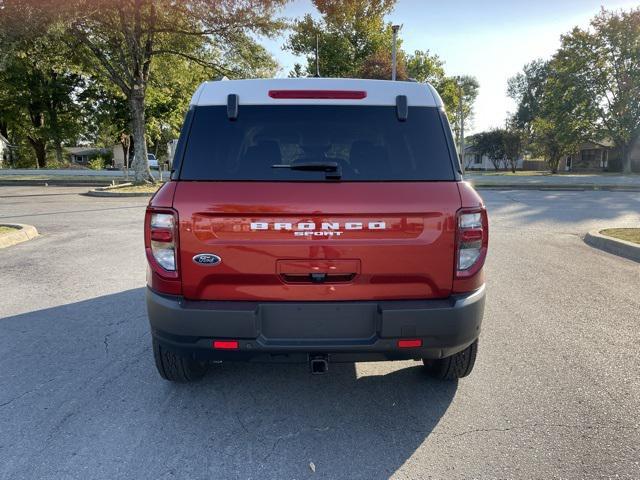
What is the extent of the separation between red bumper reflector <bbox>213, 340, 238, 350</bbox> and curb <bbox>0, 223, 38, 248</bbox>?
7.68 meters

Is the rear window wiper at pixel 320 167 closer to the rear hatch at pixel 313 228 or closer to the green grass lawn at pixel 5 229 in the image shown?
the rear hatch at pixel 313 228

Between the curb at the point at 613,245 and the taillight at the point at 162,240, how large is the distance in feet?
25.2

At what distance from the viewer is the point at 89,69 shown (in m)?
22.6

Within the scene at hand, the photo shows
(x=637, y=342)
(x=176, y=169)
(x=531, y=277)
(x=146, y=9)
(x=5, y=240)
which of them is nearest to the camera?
(x=176, y=169)

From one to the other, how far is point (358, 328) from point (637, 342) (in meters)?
3.11

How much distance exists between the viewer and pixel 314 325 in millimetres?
2482

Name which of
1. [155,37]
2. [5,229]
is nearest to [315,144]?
[5,229]

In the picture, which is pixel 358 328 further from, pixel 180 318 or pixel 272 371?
pixel 272 371

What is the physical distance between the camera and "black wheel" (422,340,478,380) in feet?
10.2

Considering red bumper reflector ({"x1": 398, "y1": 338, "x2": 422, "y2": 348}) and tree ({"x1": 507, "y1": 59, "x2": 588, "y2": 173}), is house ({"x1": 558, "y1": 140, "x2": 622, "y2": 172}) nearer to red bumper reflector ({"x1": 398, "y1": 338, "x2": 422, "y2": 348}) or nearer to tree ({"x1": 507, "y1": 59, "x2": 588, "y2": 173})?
tree ({"x1": 507, "y1": 59, "x2": 588, "y2": 173})

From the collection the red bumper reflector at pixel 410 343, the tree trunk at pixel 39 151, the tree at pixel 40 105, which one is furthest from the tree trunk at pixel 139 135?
the tree trunk at pixel 39 151

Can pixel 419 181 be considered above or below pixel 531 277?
above

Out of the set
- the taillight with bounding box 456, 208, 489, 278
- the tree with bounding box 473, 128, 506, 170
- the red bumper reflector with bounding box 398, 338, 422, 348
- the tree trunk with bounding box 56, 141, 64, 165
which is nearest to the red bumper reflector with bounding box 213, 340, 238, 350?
the red bumper reflector with bounding box 398, 338, 422, 348

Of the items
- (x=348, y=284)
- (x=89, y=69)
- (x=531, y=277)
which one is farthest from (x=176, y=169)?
(x=89, y=69)
